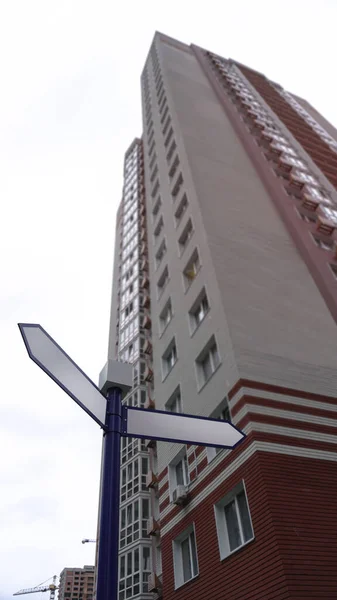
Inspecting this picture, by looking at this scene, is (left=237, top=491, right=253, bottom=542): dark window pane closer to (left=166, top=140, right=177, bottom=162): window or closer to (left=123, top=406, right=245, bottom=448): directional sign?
(left=123, top=406, right=245, bottom=448): directional sign

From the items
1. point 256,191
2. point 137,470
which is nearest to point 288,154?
point 256,191

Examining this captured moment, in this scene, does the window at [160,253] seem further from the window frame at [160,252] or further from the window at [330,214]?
the window at [330,214]

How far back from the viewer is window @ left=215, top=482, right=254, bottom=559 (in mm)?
12648

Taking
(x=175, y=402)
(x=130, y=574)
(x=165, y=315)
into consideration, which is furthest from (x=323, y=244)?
(x=130, y=574)

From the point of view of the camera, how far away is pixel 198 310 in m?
20.7

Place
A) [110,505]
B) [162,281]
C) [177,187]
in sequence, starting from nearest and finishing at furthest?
[110,505], [162,281], [177,187]

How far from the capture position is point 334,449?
13.9 m

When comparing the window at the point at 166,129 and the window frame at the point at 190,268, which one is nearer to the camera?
the window frame at the point at 190,268

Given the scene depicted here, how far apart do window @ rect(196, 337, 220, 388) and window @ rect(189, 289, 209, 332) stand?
1607 millimetres

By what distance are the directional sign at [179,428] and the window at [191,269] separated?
1723 cm

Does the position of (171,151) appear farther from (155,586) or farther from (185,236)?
(155,586)

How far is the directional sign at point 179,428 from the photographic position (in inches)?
181

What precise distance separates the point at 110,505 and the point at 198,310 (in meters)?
17.0

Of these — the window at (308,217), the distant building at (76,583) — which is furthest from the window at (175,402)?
the distant building at (76,583)
